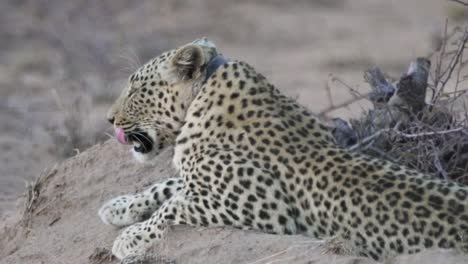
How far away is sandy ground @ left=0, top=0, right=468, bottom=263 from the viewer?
7.30m

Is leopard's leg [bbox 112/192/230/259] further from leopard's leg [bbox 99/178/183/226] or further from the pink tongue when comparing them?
the pink tongue

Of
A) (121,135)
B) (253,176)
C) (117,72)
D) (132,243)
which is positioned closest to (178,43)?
(117,72)

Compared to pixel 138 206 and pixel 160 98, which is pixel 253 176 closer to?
pixel 160 98

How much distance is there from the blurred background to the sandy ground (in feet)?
0.10

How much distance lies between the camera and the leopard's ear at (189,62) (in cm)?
686

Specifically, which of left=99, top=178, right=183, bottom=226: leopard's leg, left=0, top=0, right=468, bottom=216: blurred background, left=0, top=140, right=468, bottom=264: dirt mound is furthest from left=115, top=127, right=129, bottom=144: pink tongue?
left=0, top=0, right=468, bottom=216: blurred background

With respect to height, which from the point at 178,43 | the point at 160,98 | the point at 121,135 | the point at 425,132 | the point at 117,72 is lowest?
the point at 425,132

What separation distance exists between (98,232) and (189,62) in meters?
1.32

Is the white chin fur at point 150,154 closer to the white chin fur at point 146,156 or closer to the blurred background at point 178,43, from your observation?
the white chin fur at point 146,156

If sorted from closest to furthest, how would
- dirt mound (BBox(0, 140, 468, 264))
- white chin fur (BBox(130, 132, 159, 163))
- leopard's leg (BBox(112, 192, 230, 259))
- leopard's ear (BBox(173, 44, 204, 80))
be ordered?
dirt mound (BBox(0, 140, 468, 264)) → leopard's leg (BBox(112, 192, 230, 259)) → leopard's ear (BBox(173, 44, 204, 80)) → white chin fur (BBox(130, 132, 159, 163))

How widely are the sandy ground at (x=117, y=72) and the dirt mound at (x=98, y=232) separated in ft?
0.03

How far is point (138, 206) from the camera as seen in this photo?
7.30 metres

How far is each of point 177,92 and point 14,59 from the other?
11617mm

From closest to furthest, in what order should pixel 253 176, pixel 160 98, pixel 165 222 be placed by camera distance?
pixel 253 176 < pixel 165 222 < pixel 160 98
